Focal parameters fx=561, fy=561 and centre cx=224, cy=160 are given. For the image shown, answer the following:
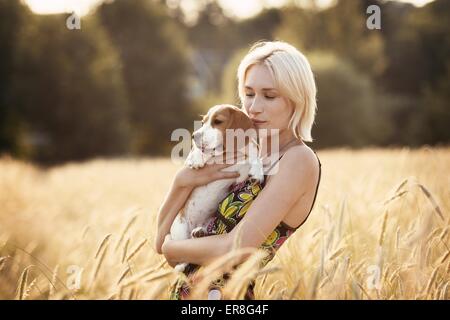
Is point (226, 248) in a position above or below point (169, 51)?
below

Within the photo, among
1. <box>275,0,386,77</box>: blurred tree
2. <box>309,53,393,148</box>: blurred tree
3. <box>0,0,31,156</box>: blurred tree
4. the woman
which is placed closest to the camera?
the woman

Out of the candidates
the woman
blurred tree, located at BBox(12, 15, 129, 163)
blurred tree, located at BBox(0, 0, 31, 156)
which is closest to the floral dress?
the woman

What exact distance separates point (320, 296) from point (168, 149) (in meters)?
33.5

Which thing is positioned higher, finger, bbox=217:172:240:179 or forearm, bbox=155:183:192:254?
finger, bbox=217:172:240:179

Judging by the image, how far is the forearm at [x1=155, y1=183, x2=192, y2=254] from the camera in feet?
9.21

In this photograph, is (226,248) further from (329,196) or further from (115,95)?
(115,95)

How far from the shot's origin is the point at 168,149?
35812 mm

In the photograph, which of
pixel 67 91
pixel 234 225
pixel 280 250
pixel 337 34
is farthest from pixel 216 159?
pixel 337 34

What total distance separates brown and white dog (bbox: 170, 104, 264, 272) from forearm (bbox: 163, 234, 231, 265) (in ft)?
0.90

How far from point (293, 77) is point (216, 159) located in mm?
675

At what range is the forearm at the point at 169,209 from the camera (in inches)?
110

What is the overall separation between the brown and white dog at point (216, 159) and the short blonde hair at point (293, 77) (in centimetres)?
29

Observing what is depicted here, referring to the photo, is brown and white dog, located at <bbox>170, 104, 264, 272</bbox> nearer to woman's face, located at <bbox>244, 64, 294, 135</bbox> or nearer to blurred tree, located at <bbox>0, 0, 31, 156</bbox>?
woman's face, located at <bbox>244, 64, 294, 135</bbox>

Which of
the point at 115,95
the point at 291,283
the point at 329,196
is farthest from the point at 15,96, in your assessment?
the point at 291,283
